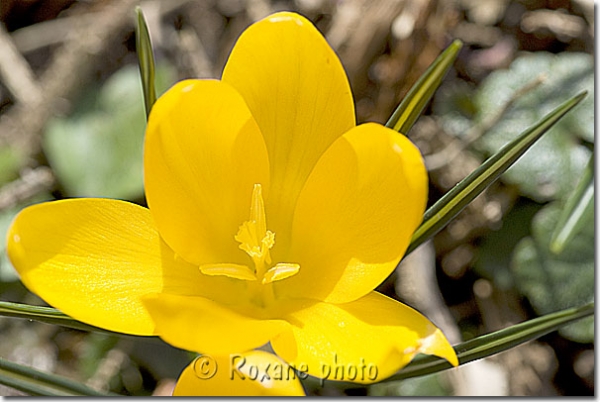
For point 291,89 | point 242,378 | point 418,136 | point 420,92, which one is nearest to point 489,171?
point 420,92

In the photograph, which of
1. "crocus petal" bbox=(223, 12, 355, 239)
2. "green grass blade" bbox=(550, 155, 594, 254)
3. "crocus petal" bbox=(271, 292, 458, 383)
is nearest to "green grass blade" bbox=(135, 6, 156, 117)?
"crocus petal" bbox=(223, 12, 355, 239)

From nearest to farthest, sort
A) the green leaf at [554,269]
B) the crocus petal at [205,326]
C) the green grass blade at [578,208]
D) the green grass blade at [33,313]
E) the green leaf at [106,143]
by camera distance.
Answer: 1. the crocus petal at [205,326]
2. the green grass blade at [33,313]
3. the green grass blade at [578,208]
4. the green leaf at [554,269]
5. the green leaf at [106,143]

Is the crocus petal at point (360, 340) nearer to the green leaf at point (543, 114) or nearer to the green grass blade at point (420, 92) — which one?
the green grass blade at point (420, 92)

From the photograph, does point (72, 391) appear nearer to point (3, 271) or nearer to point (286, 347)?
point (286, 347)

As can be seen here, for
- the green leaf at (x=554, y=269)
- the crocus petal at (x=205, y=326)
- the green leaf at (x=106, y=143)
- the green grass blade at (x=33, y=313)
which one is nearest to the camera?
the crocus petal at (x=205, y=326)

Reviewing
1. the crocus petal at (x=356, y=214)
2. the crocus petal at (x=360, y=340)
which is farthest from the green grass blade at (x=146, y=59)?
the crocus petal at (x=360, y=340)

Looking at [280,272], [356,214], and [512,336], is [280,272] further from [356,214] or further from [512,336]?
[512,336]

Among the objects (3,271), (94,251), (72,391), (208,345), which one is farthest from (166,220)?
(3,271)
